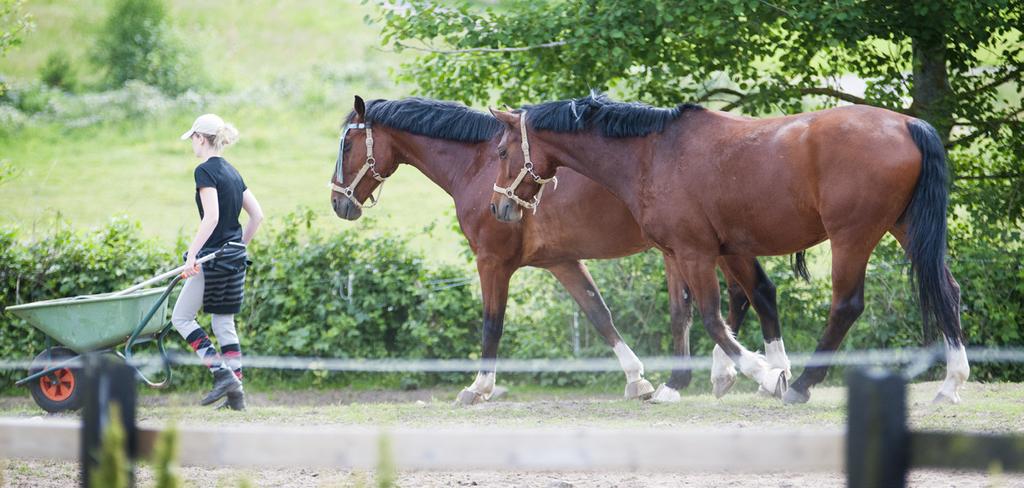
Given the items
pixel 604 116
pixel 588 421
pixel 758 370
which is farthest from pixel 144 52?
pixel 758 370

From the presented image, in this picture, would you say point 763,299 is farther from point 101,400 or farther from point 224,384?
point 101,400

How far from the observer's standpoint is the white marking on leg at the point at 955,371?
6527mm

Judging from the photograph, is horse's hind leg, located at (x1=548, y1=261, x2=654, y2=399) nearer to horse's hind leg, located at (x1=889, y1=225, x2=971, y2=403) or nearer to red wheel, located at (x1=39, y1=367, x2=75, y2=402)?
horse's hind leg, located at (x1=889, y1=225, x2=971, y2=403)

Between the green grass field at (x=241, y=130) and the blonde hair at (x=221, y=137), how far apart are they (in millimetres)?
3743

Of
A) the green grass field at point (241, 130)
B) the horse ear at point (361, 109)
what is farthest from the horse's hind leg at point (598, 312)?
the green grass field at point (241, 130)

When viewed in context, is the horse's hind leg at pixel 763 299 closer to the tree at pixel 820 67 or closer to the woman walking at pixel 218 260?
the tree at pixel 820 67

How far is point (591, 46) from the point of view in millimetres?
8891

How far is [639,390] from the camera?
777 centimetres

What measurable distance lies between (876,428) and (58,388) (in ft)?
21.7

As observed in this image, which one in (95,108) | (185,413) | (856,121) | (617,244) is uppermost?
(95,108)

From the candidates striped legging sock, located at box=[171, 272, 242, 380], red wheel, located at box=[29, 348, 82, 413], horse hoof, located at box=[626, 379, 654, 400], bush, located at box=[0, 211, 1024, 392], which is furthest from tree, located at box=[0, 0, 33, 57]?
horse hoof, located at box=[626, 379, 654, 400]

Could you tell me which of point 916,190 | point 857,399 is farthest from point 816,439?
point 916,190

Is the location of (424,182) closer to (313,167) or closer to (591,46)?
(313,167)

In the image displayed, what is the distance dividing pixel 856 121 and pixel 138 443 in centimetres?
469
